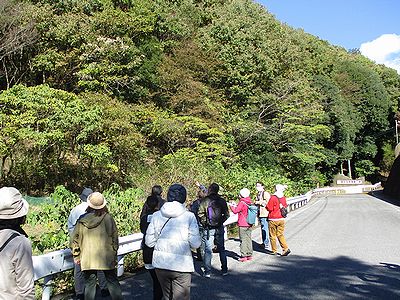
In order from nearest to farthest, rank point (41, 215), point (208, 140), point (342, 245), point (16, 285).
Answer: point (16, 285) < point (41, 215) < point (342, 245) < point (208, 140)

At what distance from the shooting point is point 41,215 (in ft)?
28.5

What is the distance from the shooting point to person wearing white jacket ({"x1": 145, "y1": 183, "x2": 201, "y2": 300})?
476cm

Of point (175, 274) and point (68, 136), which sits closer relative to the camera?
point (175, 274)

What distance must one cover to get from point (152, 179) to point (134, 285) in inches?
398

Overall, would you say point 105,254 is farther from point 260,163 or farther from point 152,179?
point 260,163

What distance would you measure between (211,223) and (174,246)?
11.6 feet

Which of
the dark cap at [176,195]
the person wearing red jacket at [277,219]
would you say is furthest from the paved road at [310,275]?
the dark cap at [176,195]

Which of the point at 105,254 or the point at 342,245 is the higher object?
the point at 105,254

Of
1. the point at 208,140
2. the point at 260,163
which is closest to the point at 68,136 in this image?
the point at 208,140

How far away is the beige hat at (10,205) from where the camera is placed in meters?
3.27

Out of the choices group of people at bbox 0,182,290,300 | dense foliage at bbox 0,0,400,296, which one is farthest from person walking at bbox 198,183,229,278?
dense foliage at bbox 0,0,400,296

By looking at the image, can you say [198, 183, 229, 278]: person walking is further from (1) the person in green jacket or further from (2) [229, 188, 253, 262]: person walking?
(1) the person in green jacket

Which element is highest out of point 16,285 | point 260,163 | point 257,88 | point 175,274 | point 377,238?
point 257,88

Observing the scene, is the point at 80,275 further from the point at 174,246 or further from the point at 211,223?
the point at 211,223
